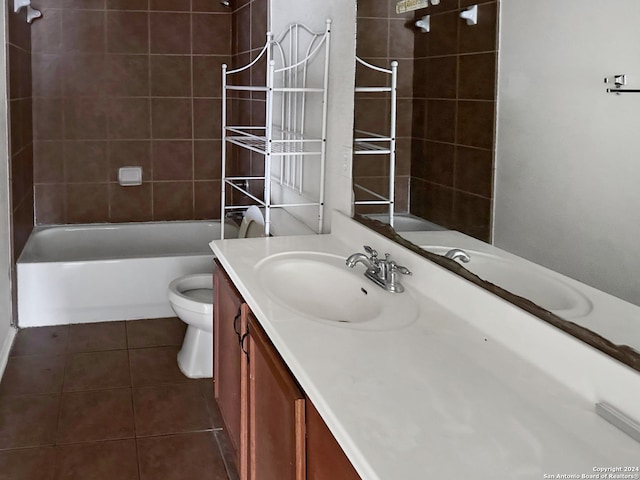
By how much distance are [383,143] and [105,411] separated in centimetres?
160

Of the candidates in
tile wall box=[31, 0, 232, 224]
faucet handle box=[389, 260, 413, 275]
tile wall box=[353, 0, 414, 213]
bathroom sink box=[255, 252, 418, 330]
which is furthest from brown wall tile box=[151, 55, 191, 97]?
faucet handle box=[389, 260, 413, 275]

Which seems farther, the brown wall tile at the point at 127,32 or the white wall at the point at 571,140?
the brown wall tile at the point at 127,32

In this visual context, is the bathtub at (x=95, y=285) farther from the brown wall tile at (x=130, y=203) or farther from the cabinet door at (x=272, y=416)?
the cabinet door at (x=272, y=416)

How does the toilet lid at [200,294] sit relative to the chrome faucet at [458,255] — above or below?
below

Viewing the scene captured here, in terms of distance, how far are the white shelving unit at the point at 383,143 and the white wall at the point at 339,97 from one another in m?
0.12

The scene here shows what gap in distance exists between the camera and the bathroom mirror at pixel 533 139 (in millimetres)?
1235

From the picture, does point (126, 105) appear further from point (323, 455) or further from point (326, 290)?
point (323, 455)

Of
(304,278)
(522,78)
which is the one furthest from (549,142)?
(304,278)

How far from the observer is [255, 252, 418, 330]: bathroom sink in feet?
6.18

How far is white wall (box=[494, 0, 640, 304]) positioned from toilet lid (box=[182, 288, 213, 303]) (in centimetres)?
203

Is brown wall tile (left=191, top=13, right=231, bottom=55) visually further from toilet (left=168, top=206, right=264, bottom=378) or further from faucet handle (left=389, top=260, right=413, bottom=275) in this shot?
faucet handle (left=389, top=260, right=413, bottom=275)

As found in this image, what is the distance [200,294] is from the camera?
137 inches

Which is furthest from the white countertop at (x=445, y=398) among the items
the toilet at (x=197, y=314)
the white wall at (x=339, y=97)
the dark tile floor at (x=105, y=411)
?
the toilet at (x=197, y=314)

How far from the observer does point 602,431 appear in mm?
1146
